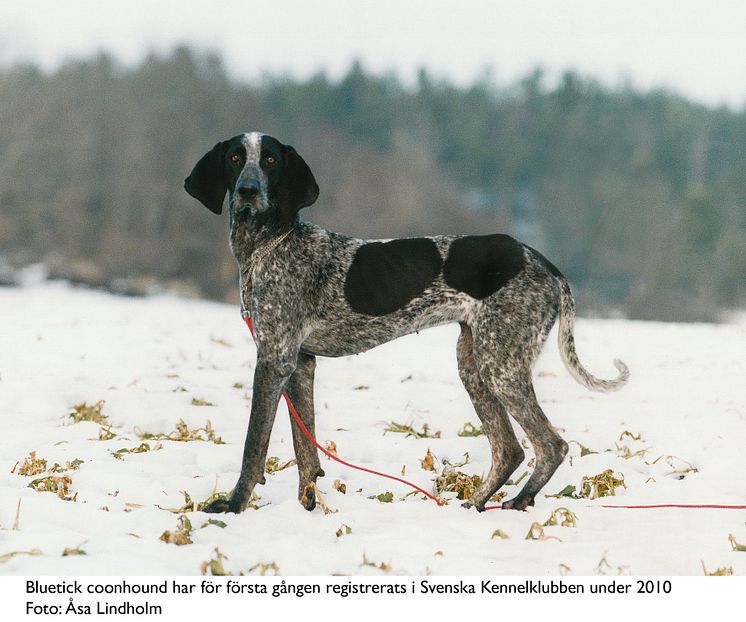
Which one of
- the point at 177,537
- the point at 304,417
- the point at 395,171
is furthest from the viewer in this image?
the point at 395,171

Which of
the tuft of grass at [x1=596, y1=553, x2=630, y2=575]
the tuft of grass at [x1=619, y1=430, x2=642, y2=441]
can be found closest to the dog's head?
the tuft of grass at [x1=596, y1=553, x2=630, y2=575]

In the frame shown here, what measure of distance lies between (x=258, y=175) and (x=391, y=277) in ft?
3.20

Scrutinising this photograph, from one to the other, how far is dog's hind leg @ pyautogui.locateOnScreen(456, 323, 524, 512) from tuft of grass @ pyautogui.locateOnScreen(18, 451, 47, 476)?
8.59ft

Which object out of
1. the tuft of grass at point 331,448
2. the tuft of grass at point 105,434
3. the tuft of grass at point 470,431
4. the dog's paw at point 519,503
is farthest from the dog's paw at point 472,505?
the tuft of grass at point 105,434

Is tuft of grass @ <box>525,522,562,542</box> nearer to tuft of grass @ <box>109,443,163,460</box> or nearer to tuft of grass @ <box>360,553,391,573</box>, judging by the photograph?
tuft of grass @ <box>360,553,391,573</box>

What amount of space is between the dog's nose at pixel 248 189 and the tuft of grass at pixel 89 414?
2.64 meters

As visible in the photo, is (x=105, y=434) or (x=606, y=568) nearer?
(x=606, y=568)

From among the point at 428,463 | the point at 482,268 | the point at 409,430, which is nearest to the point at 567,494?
the point at 428,463

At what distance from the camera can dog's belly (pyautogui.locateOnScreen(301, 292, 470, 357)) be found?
5.05 meters

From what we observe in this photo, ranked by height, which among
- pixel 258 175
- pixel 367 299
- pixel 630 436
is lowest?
pixel 630 436

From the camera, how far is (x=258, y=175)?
15.9ft

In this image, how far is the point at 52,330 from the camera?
403 inches

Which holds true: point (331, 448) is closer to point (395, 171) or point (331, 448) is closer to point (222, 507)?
point (222, 507)

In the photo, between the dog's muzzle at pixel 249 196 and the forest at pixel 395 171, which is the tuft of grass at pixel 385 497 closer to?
the dog's muzzle at pixel 249 196
